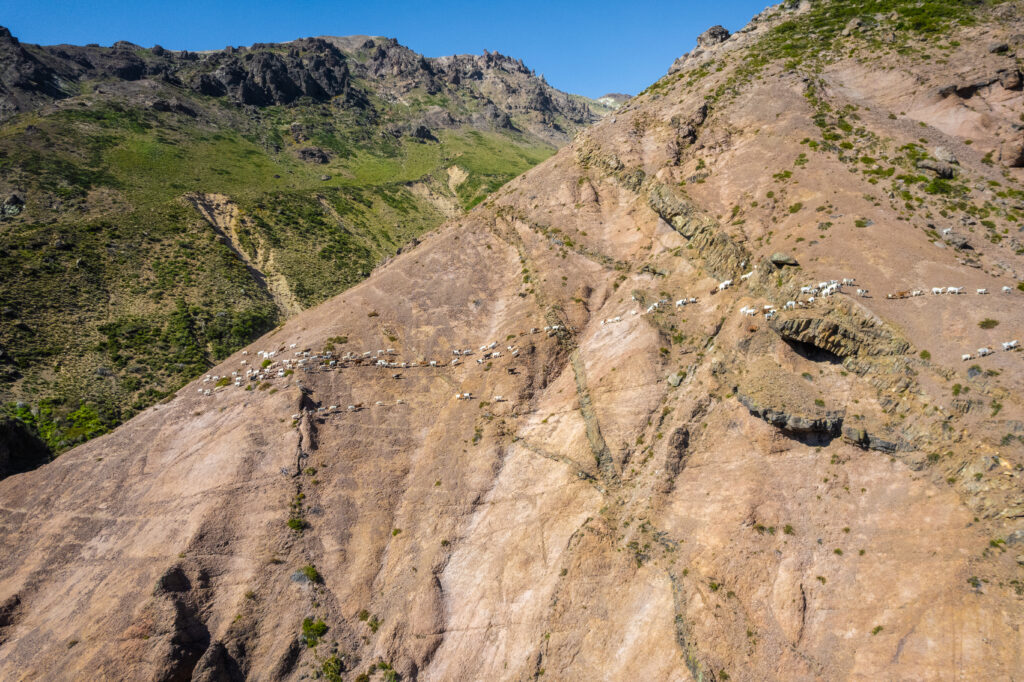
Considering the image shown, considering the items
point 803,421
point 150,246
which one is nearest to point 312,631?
point 803,421

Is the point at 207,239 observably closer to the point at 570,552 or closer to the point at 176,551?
the point at 176,551

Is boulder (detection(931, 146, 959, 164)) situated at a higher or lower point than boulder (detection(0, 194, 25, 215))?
lower

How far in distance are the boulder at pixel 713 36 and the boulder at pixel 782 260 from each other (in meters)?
46.6

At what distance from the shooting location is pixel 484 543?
3478cm

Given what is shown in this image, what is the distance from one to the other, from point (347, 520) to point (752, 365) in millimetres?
31252

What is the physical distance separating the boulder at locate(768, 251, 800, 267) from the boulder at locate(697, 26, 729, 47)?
153ft

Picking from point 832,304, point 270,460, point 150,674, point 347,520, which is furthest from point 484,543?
point 832,304

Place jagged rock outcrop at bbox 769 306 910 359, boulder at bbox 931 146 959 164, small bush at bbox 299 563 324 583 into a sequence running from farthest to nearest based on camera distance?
boulder at bbox 931 146 959 164, small bush at bbox 299 563 324 583, jagged rock outcrop at bbox 769 306 910 359

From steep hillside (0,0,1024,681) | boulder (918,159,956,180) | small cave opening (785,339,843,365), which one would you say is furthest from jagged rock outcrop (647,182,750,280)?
boulder (918,159,956,180)

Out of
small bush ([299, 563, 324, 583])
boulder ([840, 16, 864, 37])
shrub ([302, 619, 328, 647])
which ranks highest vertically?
boulder ([840, 16, 864, 37])

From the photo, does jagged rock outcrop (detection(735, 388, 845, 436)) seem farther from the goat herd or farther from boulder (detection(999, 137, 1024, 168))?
boulder (detection(999, 137, 1024, 168))

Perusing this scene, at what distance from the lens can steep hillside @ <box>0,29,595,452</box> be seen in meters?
60.0

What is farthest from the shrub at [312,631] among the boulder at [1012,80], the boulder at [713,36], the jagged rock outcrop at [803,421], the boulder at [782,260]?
the boulder at [713,36]

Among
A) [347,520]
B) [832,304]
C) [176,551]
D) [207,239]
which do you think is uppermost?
[207,239]
